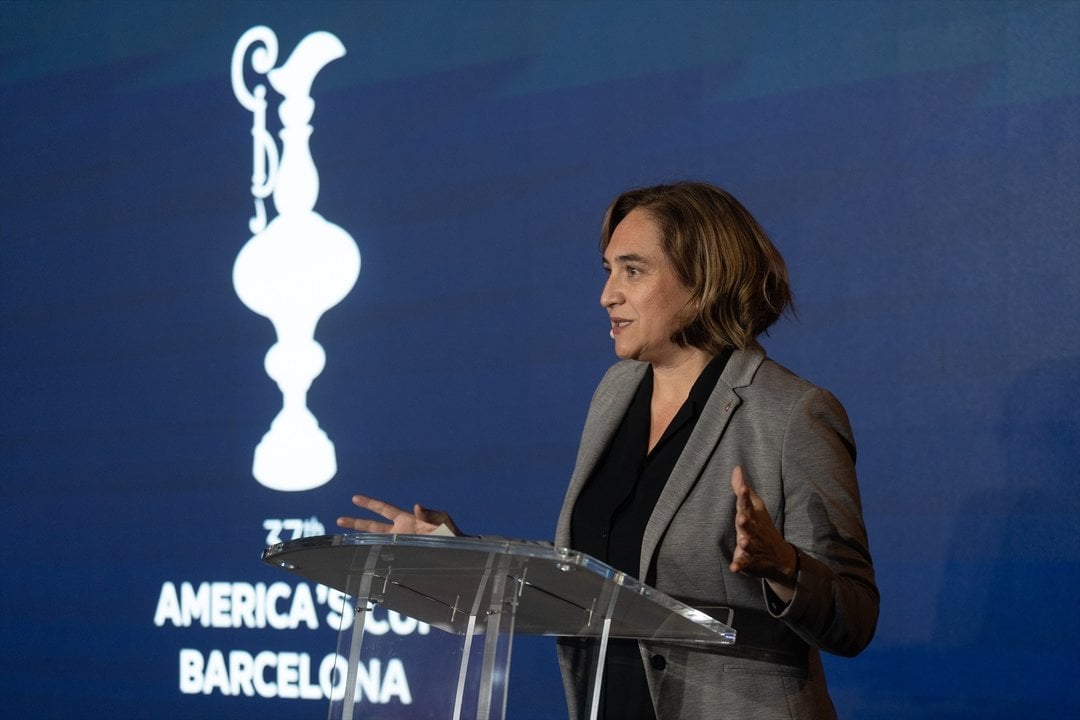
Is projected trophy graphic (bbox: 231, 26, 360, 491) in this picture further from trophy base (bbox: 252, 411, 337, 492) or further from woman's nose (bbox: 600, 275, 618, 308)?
woman's nose (bbox: 600, 275, 618, 308)

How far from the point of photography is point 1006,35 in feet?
8.62

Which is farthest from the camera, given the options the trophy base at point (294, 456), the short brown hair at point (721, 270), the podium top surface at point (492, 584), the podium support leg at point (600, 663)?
the trophy base at point (294, 456)

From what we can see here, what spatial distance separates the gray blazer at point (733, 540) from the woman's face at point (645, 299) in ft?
0.56

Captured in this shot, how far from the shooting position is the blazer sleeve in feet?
5.43

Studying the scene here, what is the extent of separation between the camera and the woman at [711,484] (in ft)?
5.84

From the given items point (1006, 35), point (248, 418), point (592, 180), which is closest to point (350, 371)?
point (248, 418)

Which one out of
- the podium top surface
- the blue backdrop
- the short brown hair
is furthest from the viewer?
the blue backdrop

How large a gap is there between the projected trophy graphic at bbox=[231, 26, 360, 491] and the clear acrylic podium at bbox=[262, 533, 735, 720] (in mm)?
1895

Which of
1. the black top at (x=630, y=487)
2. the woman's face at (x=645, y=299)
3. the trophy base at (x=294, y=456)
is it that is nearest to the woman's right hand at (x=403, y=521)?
the black top at (x=630, y=487)

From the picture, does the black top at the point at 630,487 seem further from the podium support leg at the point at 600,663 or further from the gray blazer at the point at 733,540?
the podium support leg at the point at 600,663

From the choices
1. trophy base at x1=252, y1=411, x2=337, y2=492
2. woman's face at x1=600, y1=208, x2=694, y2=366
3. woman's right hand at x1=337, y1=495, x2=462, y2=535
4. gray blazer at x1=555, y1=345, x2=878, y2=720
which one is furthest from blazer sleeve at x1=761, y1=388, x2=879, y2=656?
trophy base at x1=252, y1=411, x2=337, y2=492

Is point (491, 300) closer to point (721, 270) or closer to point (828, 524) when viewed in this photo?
point (721, 270)

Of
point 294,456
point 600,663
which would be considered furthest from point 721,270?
point 294,456

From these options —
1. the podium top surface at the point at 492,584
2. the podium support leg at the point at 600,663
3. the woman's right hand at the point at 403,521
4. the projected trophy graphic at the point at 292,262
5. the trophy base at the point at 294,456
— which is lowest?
the podium support leg at the point at 600,663
